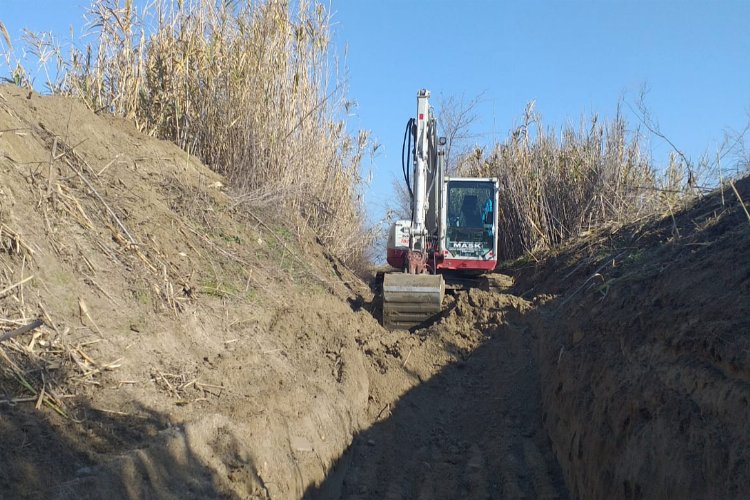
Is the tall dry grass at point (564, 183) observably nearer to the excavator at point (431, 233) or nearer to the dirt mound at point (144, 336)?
the excavator at point (431, 233)

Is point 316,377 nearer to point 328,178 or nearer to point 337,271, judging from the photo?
point 337,271

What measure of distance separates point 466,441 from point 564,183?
10739mm

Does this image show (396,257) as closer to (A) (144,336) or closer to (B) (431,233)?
(B) (431,233)

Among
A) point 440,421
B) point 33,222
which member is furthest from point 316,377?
point 33,222

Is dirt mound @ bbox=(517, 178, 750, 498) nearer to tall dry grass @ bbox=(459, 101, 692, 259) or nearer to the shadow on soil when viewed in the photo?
the shadow on soil

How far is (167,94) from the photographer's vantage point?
33.2 ft

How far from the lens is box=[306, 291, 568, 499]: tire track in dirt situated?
529cm

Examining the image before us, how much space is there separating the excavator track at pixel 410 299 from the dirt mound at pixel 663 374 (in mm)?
2864

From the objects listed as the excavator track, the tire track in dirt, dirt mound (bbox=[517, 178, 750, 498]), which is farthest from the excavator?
dirt mound (bbox=[517, 178, 750, 498])

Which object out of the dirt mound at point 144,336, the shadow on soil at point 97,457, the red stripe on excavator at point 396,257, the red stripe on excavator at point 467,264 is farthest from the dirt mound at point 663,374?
the red stripe on excavator at point 396,257

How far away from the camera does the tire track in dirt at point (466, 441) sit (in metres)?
5.29

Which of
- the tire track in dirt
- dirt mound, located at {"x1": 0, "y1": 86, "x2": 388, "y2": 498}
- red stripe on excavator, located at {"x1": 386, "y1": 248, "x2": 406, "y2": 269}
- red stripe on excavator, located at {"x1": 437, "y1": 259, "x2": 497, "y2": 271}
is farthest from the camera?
red stripe on excavator, located at {"x1": 386, "y1": 248, "x2": 406, "y2": 269}

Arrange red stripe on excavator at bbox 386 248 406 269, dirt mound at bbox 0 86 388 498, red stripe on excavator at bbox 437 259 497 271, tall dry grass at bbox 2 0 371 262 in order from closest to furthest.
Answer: dirt mound at bbox 0 86 388 498 < tall dry grass at bbox 2 0 371 262 < red stripe on excavator at bbox 437 259 497 271 < red stripe on excavator at bbox 386 248 406 269

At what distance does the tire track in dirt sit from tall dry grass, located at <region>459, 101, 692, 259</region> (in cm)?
677
